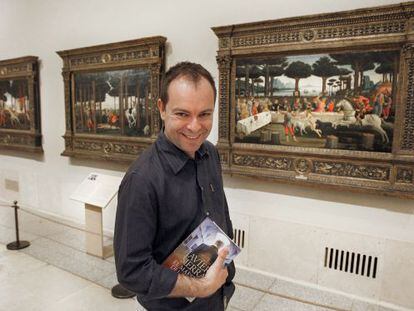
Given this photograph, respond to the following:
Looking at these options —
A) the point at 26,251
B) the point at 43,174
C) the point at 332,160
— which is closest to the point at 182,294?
the point at 332,160

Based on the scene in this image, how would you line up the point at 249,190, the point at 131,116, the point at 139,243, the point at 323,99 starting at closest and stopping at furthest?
the point at 139,243 → the point at 323,99 → the point at 249,190 → the point at 131,116

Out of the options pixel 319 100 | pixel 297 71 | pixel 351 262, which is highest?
pixel 297 71

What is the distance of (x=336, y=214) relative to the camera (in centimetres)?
402

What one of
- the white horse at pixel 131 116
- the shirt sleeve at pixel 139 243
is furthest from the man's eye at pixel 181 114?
the white horse at pixel 131 116

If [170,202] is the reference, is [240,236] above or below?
below

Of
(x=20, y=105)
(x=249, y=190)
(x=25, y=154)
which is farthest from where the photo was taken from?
(x=25, y=154)

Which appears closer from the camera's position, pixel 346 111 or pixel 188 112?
pixel 188 112

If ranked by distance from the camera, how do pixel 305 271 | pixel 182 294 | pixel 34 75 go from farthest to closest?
pixel 34 75 < pixel 305 271 < pixel 182 294

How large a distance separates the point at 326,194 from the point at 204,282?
2.81 m

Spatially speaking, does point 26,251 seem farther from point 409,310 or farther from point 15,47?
point 409,310

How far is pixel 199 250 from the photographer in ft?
→ 5.56

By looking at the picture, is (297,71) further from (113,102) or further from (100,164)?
(100,164)

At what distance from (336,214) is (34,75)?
237 inches

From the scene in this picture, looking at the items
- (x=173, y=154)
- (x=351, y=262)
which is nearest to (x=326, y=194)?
(x=351, y=262)
